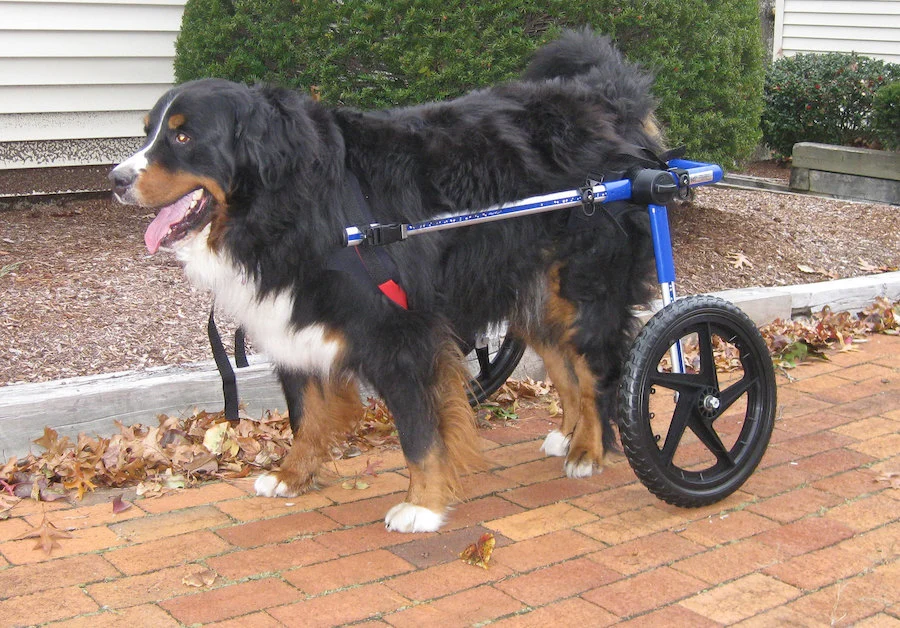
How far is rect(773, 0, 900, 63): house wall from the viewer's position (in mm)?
12523

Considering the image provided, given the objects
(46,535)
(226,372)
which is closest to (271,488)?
(226,372)

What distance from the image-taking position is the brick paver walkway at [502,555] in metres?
2.79

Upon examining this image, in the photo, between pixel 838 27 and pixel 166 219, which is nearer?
pixel 166 219

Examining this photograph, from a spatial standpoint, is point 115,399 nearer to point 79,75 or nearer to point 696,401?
point 696,401

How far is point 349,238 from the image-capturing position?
3.06 meters

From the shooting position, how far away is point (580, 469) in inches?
150

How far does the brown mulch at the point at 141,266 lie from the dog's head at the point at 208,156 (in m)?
1.62

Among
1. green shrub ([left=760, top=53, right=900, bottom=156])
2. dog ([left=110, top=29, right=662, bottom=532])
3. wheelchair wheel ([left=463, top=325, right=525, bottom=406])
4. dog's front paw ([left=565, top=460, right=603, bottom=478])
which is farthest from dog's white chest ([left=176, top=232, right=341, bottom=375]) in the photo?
green shrub ([left=760, top=53, right=900, bottom=156])

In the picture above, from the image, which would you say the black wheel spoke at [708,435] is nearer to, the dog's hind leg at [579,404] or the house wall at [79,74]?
the dog's hind leg at [579,404]

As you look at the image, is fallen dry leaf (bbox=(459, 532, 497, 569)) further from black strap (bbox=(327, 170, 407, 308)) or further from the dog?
black strap (bbox=(327, 170, 407, 308))

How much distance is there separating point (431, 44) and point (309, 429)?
9.14 ft

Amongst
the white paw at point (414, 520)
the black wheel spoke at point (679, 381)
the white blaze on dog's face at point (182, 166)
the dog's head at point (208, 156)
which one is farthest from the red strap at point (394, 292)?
the black wheel spoke at point (679, 381)

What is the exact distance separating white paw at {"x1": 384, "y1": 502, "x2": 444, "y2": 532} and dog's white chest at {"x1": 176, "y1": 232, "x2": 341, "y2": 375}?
1.83 ft

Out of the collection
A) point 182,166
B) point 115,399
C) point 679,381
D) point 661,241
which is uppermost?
point 182,166
